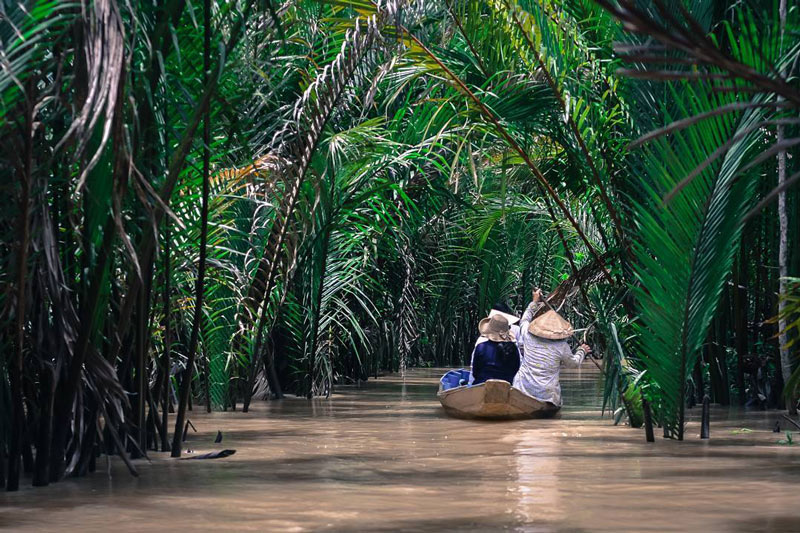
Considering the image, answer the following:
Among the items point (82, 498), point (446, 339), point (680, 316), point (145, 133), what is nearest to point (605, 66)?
point (680, 316)

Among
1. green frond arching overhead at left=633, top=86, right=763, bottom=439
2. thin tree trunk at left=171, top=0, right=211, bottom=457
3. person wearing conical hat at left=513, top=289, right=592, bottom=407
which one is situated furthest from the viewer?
person wearing conical hat at left=513, top=289, right=592, bottom=407

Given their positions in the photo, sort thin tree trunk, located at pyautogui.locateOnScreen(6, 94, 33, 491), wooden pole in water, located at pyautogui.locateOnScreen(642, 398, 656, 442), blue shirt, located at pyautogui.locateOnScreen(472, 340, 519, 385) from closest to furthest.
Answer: thin tree trunk, located at pyautogui.locateOnScreen(6, 94, 33, 491) → wooden pole in water, located at pyautogui.locateOnScreen(642, 398, 656, 442) → blue shirt, located at pyautogui.locateOnScreen(472, 340, 519, 385)

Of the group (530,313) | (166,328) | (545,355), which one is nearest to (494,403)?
(545,355)

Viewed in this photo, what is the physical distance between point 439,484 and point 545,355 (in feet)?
19.8

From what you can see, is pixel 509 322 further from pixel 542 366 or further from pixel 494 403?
pixel 494 403

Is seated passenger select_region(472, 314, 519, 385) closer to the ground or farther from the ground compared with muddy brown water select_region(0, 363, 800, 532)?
farther from the ground

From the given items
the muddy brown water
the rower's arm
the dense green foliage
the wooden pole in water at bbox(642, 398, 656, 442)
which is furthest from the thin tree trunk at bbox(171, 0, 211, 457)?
the rower's arm

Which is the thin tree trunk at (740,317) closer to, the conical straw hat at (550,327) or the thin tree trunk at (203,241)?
the conical straw hat at (550,327)

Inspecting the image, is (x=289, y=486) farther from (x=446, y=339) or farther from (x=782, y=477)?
(x=446, y=339)

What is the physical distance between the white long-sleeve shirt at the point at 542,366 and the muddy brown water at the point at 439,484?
1437 mm

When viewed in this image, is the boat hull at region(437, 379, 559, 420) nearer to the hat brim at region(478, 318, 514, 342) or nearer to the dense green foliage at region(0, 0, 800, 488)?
the hat brim at region(478, 318, 514, 342)

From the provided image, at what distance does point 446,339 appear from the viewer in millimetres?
28562

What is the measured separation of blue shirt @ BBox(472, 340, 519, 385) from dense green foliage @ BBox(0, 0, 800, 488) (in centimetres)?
135

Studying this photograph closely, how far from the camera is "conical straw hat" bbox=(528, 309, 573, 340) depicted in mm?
12609
